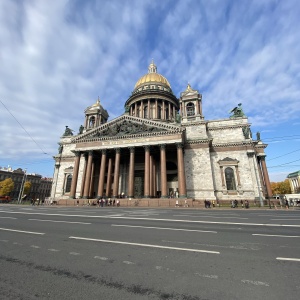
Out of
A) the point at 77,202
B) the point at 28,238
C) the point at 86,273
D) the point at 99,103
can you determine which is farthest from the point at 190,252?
the point at 99,103

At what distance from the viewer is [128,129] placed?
3622 centimetres

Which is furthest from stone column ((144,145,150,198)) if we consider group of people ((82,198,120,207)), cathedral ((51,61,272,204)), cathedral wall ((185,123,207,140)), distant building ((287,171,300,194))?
distant building ((287,171,300,194))

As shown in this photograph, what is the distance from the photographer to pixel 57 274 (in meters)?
3.92

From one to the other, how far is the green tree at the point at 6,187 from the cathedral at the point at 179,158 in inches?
1612

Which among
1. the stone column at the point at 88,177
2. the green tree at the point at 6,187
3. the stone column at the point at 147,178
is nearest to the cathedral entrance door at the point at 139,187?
the stone column at the point at 147,178

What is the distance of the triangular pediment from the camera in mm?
34062

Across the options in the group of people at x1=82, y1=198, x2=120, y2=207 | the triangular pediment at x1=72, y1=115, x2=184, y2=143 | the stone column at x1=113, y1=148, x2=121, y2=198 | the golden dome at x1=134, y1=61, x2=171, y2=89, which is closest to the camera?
the group of people at x1=82, y1=198, x2=120, y2=207

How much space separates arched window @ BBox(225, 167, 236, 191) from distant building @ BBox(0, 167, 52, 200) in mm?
75884

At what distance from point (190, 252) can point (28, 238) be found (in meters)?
5.88

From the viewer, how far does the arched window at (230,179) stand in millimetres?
34656

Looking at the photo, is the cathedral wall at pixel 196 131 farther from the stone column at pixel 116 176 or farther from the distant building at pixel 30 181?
the distant building at pixel 30 181

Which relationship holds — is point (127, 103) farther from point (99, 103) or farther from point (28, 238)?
point (28, 238)

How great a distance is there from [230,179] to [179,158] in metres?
10.9

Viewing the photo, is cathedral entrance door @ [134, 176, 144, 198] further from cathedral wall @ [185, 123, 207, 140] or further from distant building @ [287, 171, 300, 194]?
distant building @ [287, 171, 300, 194]
